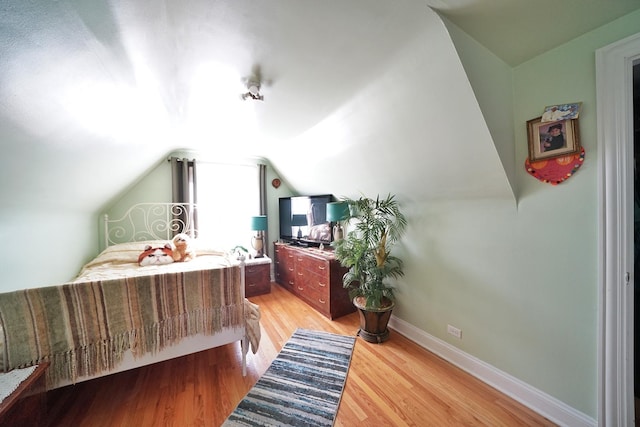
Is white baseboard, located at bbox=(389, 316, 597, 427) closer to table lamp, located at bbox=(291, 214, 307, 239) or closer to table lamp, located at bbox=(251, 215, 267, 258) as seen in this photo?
table lamp, located at bbox=(291, 214, 307, 239)

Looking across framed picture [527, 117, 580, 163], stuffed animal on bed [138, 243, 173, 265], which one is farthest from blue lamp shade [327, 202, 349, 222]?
stuffed animal on bed [138, 243, 173, 265]

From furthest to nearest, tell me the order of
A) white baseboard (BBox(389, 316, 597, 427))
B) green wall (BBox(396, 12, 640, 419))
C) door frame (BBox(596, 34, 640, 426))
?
white baseboard (BBox(389, 316, 597, 427)), green wall (BBox(396, 12, 640, 419)), door frame (BBox(596, 34, 640, 426))

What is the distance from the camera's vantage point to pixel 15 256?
1565 millimetres

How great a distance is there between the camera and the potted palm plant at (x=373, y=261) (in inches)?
89.2

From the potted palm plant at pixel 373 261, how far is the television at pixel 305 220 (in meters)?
0.83

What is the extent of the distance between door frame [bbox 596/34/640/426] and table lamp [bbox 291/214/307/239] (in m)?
3.05

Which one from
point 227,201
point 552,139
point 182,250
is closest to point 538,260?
point 552,139

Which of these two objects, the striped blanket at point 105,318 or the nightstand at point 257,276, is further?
the nightstand at point 257,276

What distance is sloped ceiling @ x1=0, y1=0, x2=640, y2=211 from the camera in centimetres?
93

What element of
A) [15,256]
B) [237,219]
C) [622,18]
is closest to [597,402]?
[622,18]

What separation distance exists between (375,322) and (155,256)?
266 centimetres

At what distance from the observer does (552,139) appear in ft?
4.54

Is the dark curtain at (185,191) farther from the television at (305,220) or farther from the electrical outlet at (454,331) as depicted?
the electrical outlet at (454,331)

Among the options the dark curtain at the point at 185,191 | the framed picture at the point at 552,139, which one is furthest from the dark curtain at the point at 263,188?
the framed picture at the point at 552,139
